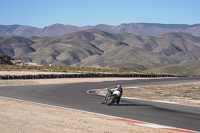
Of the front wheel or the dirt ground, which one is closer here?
the front wheel

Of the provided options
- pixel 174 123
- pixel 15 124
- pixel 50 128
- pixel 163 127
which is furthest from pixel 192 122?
pixel 15 124

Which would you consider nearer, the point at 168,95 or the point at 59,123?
the point at 59,123

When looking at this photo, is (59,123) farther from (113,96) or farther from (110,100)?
(113,96)

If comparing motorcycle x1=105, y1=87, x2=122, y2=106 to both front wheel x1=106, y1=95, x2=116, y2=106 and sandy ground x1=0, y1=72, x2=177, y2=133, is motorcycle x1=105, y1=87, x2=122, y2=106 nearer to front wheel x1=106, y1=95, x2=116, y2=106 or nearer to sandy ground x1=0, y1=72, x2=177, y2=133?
front wheel x1=106, y1=95, x2=116, y2=106

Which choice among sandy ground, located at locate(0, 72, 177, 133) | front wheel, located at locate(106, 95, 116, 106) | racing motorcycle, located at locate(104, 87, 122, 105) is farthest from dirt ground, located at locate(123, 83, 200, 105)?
sandy ground, located at locate(0, 72, 177, 133)

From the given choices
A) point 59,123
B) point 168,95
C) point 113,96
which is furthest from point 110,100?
point 168,95

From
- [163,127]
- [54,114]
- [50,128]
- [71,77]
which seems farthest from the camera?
[71,77]

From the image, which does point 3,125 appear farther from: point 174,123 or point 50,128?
point 174,123

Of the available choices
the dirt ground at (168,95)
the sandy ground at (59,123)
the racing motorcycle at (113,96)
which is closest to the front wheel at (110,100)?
the racing motorcycle at (113,96)

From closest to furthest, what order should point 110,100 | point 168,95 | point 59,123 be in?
point 59,123, point 110,100, point 168,95

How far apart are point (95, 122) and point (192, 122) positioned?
3.23 m

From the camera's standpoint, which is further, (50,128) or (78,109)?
(78,109)

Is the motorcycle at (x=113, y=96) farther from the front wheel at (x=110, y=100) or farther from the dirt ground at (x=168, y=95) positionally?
the dirt ground at (x=168, y=95)

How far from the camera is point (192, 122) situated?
1187cm
